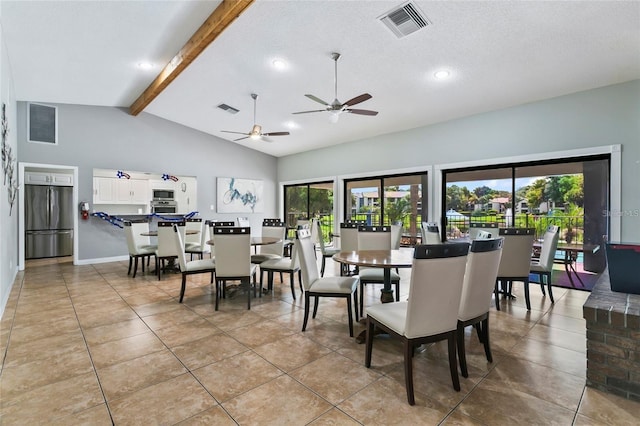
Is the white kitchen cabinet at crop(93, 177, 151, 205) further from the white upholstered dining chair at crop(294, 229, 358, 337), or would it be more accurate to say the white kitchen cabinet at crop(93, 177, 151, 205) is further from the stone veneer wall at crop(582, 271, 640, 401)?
the stone veneer wall at crop(582, 271, 640, 401)

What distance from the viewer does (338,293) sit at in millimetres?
2998

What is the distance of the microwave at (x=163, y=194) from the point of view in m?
7.79

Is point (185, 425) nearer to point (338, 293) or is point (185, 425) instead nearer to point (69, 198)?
point (338, 293)

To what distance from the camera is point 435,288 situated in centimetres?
194

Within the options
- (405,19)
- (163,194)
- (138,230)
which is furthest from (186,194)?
(405,19)

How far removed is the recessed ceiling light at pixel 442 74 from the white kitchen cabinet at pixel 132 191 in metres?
6.94

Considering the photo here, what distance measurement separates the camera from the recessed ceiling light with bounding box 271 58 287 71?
4562 mm

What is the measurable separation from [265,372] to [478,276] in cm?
172

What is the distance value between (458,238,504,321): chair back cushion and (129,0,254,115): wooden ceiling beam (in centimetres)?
335

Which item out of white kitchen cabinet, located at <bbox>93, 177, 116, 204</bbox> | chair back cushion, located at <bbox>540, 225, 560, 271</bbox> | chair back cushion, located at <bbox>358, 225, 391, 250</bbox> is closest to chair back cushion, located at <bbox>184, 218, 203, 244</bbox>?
white kitchen cabinet, located at <bbox>93, 177, 116, 204</bbox>

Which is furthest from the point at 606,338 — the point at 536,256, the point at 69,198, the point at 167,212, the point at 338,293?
the point at 69,198

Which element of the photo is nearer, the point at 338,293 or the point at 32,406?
the point at 32,406

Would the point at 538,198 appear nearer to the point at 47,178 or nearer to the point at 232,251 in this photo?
the point at 232,251

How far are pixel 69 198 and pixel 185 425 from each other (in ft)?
27.0
